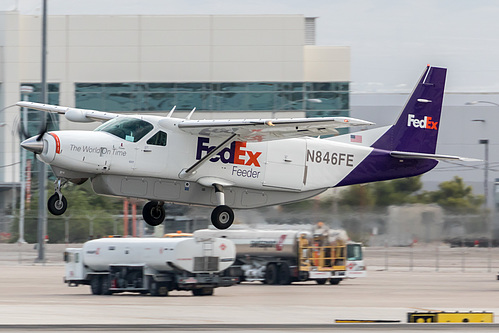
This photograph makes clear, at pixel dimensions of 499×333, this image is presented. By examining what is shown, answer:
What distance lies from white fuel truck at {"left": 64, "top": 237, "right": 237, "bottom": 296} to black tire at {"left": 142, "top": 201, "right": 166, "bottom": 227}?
15.3 metres

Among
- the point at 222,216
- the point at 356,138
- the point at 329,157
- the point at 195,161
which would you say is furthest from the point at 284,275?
the point at 195,161

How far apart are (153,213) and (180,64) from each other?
4083 centimetres

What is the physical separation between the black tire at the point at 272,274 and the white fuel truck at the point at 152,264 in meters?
5.47

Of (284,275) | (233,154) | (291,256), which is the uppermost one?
(233,154)

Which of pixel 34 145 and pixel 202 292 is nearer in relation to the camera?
pixel 34 145

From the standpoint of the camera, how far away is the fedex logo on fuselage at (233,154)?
26344mm

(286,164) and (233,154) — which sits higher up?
(233,154)

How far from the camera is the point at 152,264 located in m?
43.5

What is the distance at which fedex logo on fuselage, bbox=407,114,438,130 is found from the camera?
2995cm

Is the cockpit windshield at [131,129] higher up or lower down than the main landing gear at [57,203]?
higher up

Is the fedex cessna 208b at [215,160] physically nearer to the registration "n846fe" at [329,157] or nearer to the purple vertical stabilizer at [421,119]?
the registration "n846fe" at [329,157]

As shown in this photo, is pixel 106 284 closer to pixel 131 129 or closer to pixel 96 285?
pixel 96 285

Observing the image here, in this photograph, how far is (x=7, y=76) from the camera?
217 ft

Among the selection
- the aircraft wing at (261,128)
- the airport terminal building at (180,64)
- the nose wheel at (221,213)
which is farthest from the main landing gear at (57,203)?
the airport terminal building at (180,64)
